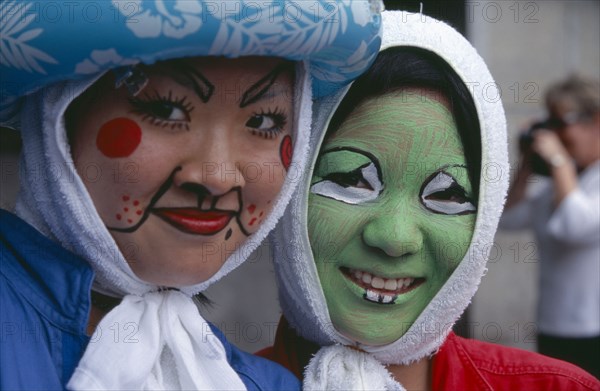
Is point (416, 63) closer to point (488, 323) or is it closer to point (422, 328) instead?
point (422, 328)

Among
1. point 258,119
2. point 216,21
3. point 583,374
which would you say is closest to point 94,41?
point 216,21

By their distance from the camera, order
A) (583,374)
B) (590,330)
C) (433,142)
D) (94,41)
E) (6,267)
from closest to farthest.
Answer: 1. (94,41)
2. (6,267)
3. (433,142)
4. (583,374)
5. (590,330)

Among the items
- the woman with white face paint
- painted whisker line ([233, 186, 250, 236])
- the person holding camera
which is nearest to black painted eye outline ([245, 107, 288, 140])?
the woman with white face paint

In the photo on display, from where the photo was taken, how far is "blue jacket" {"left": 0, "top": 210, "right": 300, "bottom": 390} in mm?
1631

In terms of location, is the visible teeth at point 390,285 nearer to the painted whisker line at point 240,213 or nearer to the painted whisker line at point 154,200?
the painted whisker line at point 240,213

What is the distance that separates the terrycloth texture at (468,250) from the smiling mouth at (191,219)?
1.23 feet

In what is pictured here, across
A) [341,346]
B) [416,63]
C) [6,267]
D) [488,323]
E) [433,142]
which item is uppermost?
[416,63]

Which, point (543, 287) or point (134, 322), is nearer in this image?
point (134, 322)

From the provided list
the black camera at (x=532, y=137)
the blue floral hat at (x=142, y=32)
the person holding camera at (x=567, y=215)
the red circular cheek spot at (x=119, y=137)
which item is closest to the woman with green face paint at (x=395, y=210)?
the blue floral hat at (x=142, y=32)

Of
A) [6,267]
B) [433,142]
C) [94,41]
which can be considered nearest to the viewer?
[94,41]

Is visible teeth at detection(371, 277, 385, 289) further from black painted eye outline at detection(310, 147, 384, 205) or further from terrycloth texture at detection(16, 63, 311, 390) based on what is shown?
terrycloth texture at detection(16, 63, 311, 390)

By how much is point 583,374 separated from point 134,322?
1229 millimetres

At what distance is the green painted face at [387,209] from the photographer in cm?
208

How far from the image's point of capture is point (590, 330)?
3.49m
